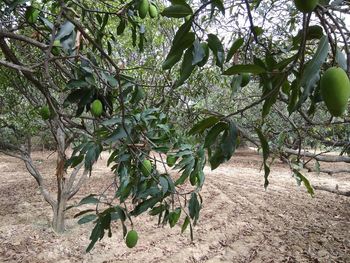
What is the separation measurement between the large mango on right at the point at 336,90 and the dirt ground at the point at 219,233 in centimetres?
289

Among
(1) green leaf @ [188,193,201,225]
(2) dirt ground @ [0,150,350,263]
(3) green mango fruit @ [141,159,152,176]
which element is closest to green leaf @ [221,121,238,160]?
(3) green mango fruit @ [141,159,152,176]

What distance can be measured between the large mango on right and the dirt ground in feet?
9.49

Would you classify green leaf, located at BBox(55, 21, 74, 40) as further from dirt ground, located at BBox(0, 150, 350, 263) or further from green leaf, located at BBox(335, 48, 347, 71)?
dirt ground, located at BBox(0, 150, 350, 263)

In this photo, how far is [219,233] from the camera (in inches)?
185

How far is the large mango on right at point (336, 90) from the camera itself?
1.87 feet

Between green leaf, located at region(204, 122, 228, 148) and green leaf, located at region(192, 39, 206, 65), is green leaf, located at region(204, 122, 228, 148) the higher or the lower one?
the lower one

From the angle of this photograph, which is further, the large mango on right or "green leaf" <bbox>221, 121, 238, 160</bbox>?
"green leaf" <bbox>221, 121, 238, 160</bbox>

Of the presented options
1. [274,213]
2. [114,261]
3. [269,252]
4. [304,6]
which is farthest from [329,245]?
[304,6]

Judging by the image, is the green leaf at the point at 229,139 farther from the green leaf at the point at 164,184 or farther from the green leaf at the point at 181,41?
the green leaf at the point at 164,184

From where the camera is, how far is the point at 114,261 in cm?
385

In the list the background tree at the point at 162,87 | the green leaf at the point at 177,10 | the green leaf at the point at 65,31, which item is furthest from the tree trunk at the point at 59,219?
the green leaf at the point at 177,10

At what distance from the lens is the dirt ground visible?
396cm

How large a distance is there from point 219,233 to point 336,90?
4418mm

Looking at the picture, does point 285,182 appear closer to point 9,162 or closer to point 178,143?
point 178,143
